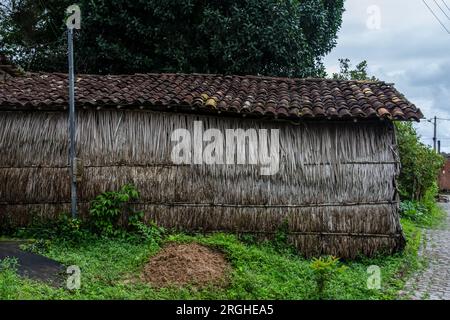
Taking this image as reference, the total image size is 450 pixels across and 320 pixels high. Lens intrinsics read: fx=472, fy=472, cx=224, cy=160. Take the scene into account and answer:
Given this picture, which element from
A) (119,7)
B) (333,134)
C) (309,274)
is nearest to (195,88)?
(333,134)

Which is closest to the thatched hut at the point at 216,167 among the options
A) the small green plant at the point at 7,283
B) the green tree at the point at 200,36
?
the small green plant at the point at 7,283

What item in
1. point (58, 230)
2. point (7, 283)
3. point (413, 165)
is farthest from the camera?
point (413, 165)

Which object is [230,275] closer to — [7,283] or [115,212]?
[7,283]

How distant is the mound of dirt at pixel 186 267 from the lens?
7387 mm

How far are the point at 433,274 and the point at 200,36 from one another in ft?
35.8

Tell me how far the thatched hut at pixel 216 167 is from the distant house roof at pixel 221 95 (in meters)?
0.05

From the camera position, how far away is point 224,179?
10.3m

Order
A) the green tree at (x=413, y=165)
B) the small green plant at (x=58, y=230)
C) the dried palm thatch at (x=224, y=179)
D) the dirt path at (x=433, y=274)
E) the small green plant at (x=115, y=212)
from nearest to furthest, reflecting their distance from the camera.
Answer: the dirt path at (x=433, y=274)
the small green plant at (x=58, y=230)
the small green plant at (x=115, y=212)
the dried palm thatch at (x=224, y=179)
the green tree at (x=413, y=165)

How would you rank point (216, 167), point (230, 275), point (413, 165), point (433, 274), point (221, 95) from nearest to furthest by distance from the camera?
point (230, 275)
point (433, 274)
point (216, 167)
point (221, 95)
point (413, 165)

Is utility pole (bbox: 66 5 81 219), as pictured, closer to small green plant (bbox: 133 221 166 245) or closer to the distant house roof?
the distant house roof

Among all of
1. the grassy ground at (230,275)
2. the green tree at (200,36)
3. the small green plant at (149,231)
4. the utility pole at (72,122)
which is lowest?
the grassy ground at (230,275)

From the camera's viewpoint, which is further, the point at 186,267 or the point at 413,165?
the point at 413,165

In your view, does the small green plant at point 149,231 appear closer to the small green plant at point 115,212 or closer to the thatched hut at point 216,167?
the small green plant at point 115,212

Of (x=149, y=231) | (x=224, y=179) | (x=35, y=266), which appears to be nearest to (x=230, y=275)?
(x=149, y=231)
